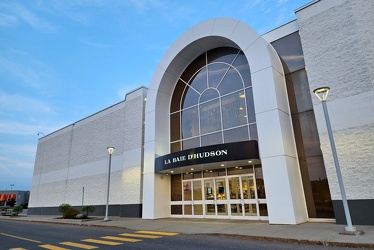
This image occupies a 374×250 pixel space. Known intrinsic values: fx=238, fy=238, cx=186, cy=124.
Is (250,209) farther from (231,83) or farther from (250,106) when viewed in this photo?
(231,83)

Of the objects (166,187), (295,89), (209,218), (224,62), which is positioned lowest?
(209,218)

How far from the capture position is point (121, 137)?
2259 cm

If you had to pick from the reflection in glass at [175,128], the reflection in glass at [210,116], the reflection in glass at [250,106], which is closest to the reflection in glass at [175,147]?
the reflection in glass at [175,128]

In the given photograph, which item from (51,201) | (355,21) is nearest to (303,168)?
(355,21)

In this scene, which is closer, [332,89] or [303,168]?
[332,89]

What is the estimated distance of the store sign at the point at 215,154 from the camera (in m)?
12.8

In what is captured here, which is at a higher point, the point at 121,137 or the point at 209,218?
the point at 121,137

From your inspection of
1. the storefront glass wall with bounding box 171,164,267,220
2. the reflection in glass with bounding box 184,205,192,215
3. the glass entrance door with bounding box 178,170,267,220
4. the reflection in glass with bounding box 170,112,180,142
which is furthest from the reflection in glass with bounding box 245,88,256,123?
the reflection in glass with bounding box 184,205,192,215

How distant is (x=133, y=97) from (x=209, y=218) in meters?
12.7

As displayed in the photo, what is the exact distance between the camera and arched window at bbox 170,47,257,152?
15.2m

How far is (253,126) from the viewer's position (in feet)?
47.4

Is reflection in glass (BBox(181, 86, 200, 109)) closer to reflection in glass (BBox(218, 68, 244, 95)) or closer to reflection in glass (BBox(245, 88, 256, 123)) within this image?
reflection in glass (BBox(218, 68, 244, 95))

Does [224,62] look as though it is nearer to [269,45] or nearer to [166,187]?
[269,45]

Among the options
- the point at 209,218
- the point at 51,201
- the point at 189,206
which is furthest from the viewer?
Answer: the point at 51,201
